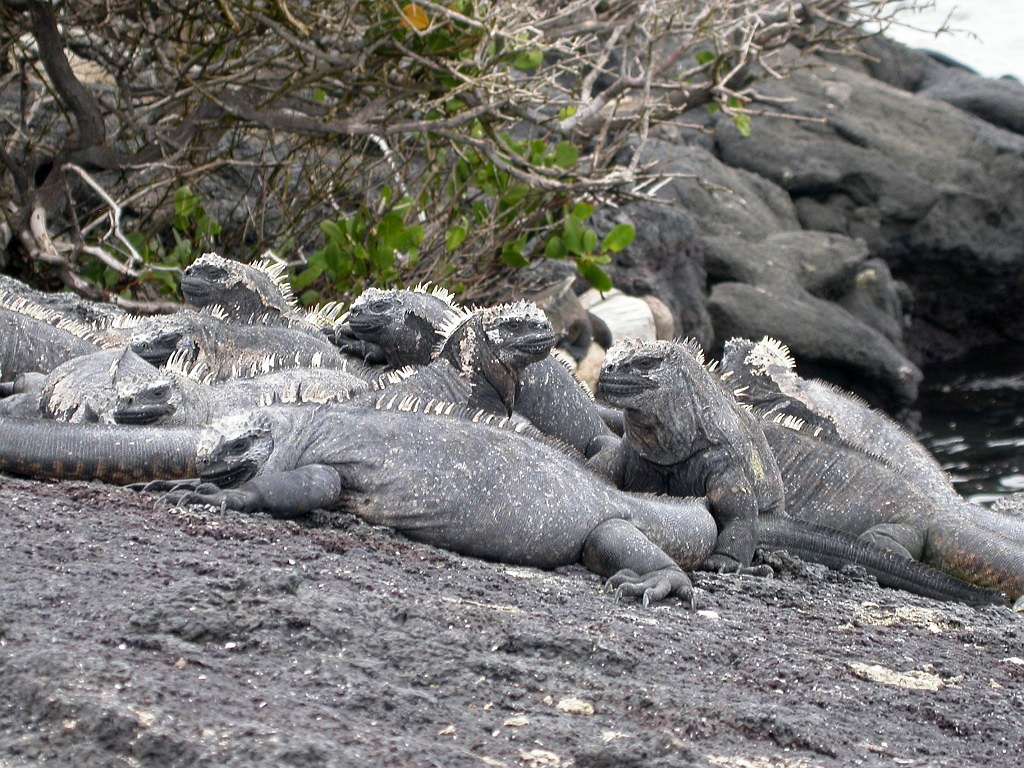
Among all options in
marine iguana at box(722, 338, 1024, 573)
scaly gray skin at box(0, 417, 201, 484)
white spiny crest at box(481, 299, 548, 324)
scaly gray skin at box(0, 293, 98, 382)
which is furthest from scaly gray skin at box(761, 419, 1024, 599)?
scaly gray skin at box(0, 293, 98, 382)

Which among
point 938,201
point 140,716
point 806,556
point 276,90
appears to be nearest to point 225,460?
point 140,716

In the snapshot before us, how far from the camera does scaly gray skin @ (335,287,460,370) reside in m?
5.39

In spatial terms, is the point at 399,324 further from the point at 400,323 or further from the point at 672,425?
the point at 672,425

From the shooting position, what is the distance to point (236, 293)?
18.9ft

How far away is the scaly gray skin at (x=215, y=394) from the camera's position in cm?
416

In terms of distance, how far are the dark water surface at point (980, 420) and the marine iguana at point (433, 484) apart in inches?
270

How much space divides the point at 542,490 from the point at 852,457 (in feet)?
6.10

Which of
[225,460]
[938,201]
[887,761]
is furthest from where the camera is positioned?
[938,201]

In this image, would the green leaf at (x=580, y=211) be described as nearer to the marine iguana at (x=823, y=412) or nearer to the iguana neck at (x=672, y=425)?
the marine iguana at (x=823, y=412)

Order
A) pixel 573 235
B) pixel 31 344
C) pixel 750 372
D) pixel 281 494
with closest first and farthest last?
pixel 281 494, pixel 31 344, pixel 750 372, pixel 573 235

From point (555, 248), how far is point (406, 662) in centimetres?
649

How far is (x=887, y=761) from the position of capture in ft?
8.77

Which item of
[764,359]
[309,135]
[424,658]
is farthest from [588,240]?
[424,658]

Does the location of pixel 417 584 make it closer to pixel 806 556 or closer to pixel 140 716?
pixel 140 716
